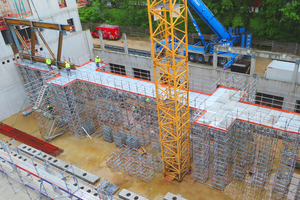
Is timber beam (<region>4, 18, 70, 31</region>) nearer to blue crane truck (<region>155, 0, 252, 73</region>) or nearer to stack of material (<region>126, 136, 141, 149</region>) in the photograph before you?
stack of material (<region>126, 136, 141, 149</region>)

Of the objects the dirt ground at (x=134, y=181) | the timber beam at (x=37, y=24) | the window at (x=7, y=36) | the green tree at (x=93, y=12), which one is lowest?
the dirt ground at (x=134, y=181)

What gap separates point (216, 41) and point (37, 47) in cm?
1976

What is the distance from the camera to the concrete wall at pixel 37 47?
2834 cm

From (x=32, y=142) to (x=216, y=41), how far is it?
21.7 metres

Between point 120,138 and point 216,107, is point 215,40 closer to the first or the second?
point 216,107

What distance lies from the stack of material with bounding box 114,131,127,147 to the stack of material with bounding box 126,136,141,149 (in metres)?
0.66

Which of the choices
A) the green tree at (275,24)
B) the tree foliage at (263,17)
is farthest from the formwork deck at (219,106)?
the green tree at (275,24)

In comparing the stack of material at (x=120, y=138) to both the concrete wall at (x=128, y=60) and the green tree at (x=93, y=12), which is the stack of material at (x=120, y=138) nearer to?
the concrete wall at (x=128, y=60)

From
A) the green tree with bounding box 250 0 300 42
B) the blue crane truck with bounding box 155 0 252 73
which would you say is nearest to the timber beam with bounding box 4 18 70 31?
the blue crane truck with bounding box 155 0 252 73

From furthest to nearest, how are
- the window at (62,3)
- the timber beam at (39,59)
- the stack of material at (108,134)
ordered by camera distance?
1. the window at (62,3)
2. the timber beam at (39,59)
3. the stack of material at (108,134)

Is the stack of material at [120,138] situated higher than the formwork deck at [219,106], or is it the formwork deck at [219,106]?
the formwork deck at [219,106]

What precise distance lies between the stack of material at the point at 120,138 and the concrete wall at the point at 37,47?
11.4m

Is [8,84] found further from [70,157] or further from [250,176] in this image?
[250,176]

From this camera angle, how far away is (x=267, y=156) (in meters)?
17.8
